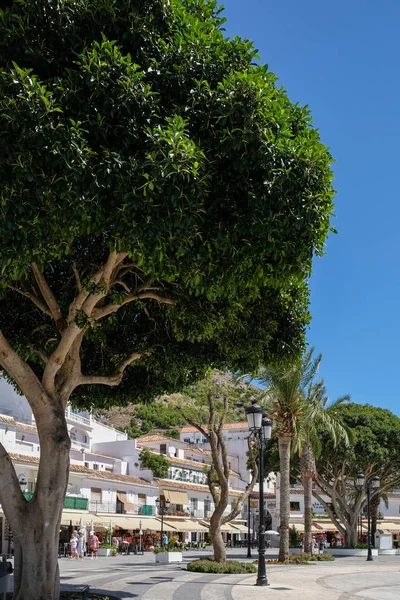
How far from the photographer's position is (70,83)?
9203 millimetres

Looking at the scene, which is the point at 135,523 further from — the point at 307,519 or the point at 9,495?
the point at 9,495

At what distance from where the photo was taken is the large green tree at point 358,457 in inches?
1875

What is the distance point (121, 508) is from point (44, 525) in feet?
132

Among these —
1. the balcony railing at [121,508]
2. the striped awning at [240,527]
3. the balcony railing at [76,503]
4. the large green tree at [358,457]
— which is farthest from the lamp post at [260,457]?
the striped awning at [240,527]

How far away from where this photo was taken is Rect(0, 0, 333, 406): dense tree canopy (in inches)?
345

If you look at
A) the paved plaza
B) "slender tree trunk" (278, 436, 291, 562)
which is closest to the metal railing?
"slender tree trunk" (278, 436, 291, 562)

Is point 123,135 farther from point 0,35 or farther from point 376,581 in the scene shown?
point 376,581

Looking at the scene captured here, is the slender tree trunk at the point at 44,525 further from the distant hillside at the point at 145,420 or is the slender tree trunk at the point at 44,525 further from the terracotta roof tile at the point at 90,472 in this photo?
the distant hillside at the point at 145,420

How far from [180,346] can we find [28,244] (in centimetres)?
578

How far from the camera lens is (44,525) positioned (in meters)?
12.3

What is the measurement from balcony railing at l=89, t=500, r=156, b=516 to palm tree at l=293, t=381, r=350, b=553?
54.4ft

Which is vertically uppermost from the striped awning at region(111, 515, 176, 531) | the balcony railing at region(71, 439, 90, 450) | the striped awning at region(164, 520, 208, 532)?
the balcony railing at region(71, 439, 90, 450)

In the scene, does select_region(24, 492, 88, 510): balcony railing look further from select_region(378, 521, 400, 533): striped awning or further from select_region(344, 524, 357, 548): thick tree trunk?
select_region(378, 521, 400, 533): striped awning

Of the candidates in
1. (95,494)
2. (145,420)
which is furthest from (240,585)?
(145,420)
